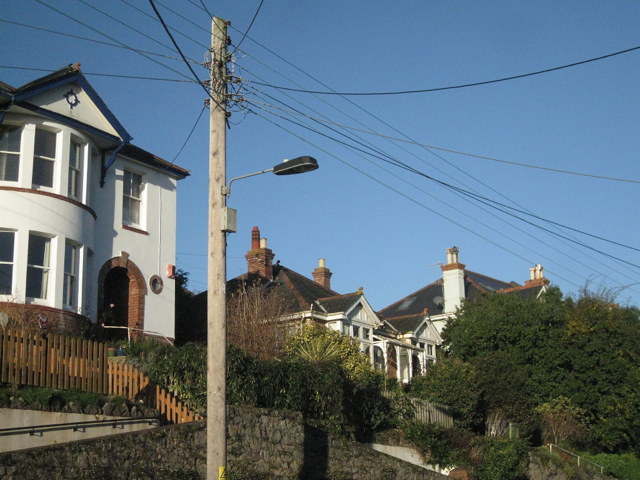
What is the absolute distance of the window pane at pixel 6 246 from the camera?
20.4m

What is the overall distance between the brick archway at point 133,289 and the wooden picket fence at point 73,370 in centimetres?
754

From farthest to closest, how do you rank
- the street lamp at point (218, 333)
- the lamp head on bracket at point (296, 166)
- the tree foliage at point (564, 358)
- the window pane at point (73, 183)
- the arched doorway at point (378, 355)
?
1. the arched doorway at point (378, 355)
2. the tree foliage at point (564, 358)
3. the window pane at point (73, 183)
4. the lamp head on bracket at point (296, 166)
5. the street lamp at point (218, 333)

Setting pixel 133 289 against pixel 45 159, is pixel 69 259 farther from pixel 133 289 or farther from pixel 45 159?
pixel 133 289

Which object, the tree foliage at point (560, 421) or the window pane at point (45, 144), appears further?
the tree foliage at point (560, 421)

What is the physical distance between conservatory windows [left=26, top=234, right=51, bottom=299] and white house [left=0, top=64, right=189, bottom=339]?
0.09 ft

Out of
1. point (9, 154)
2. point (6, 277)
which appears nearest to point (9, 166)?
point (9, 154)

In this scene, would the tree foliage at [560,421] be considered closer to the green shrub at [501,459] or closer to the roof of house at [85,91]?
the green shrub at [501,459]

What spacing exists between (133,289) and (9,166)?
5460 mm

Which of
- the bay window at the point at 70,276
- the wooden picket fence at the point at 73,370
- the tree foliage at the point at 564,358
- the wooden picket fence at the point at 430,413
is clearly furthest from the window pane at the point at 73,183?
the tree foliage at the point at 564,358

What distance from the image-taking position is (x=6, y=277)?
2011 centimetres

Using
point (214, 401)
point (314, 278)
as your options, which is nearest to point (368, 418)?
point (214, 401)

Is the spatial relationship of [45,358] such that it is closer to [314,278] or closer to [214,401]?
[214,401]

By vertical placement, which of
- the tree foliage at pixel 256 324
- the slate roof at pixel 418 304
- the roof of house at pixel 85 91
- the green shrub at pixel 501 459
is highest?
the roof of house at pixel 85 91

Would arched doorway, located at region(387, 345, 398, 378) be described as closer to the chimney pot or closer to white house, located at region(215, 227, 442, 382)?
white house, located at region(215, 227, 442, 382)
